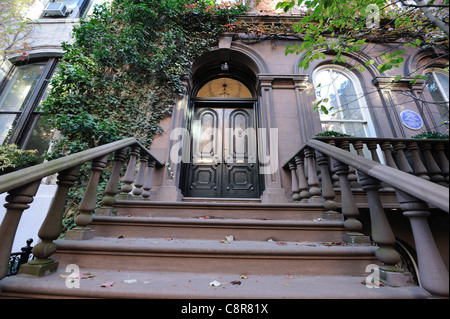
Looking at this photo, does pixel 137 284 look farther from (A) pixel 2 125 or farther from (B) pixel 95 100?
(A) pixel 2 125

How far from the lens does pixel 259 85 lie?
474cm

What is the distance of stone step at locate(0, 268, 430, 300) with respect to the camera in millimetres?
1198

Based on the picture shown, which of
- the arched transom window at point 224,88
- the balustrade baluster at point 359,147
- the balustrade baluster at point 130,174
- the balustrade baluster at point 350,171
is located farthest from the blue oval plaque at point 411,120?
the balustrade baluster at point 130,174

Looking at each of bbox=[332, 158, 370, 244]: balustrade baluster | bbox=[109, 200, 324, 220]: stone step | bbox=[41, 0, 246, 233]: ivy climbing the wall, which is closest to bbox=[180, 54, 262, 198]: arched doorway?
bbox=[41, 0, 246, 233]: ivy climbing the wall

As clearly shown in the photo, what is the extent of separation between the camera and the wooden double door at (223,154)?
177 inches

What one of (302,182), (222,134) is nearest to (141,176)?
(222,134)

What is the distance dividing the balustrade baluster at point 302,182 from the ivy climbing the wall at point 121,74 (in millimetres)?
2903

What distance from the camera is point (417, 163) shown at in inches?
123

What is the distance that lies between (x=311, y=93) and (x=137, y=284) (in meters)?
4.85

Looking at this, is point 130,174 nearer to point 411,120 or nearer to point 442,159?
point 442,159

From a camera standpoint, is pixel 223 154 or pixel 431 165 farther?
pixel 223 154

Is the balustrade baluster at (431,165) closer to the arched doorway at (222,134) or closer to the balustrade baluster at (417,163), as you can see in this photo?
the balustrade baluster at (417,163)

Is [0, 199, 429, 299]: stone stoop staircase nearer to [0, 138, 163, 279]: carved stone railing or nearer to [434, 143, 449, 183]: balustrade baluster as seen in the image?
[0, 138, 163, 279]: carved stone railing

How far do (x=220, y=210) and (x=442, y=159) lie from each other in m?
3.89
